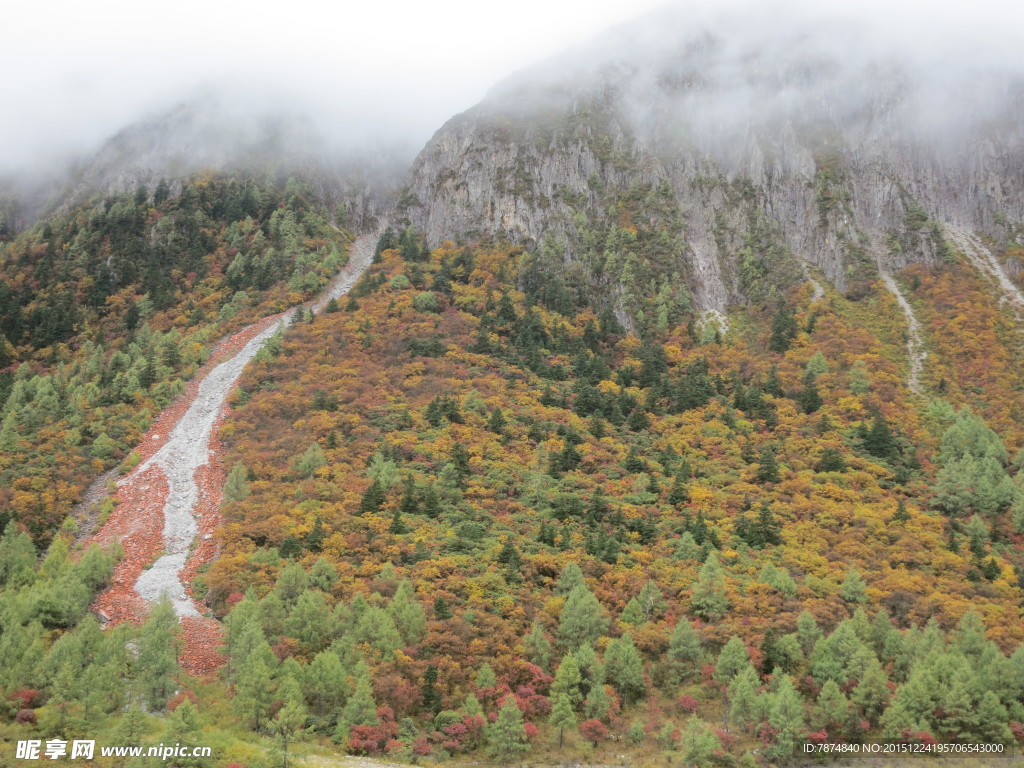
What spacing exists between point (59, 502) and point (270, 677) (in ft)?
135

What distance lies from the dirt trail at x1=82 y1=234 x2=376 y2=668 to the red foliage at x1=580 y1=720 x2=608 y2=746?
27.7 meters

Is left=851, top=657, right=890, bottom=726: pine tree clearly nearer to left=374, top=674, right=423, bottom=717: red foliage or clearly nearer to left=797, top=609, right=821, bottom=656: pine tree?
left=797, top=609, right=821, bottom=656: pine tree

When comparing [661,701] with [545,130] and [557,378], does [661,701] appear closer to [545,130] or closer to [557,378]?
[557,378]

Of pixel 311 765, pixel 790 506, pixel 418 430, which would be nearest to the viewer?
pixel 311 765

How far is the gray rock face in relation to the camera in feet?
481

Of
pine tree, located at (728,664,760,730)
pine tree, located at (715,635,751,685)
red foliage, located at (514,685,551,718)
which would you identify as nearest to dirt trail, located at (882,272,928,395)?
pine tree, located at (715,635,751,685)

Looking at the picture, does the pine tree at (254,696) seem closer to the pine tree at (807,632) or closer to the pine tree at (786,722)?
the pine tree at (786,722)

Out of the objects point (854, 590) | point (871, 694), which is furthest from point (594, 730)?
point (854, 590)

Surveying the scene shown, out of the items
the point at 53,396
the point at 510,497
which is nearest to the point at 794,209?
the point at 510,497

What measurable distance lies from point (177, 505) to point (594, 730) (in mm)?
52237

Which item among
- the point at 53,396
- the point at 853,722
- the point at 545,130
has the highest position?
the point at 545,130

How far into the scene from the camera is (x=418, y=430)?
92688mm

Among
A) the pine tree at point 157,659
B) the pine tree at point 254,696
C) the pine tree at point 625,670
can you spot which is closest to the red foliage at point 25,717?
the pine tree at point 157,659

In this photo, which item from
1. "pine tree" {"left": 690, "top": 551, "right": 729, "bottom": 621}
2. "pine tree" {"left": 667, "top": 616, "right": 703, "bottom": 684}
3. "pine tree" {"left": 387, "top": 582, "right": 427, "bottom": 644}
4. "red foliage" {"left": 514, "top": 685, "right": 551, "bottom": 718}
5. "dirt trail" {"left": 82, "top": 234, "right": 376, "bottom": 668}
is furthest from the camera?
"dirt trail" {"left": 82, "top": 234, "right": 376, "bottom": 668}
